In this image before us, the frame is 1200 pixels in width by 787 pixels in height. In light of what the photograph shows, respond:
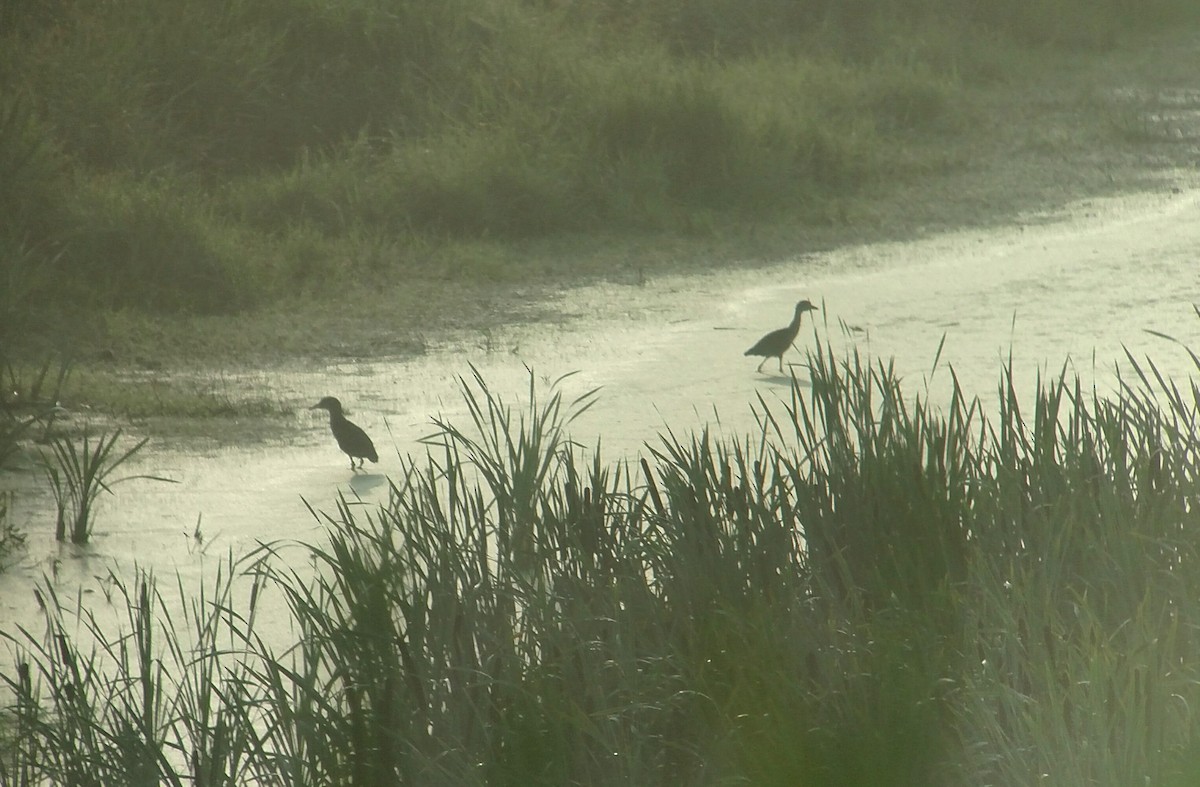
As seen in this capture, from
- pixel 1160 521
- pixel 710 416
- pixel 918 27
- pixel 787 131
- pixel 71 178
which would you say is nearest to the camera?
pixel 1160 521

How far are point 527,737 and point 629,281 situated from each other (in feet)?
20.1

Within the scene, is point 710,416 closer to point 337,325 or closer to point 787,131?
point 337,325

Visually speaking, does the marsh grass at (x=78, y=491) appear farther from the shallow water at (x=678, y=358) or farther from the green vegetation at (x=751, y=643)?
the green vegetation at (x=751, y=643)

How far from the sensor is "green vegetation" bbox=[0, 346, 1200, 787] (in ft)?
8.35

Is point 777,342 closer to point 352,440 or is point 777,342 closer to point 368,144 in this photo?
point 352,440

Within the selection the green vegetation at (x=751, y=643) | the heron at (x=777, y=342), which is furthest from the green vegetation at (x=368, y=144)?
the green vegetation at (x=751, y=643)

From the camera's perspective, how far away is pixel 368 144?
35.4 feet

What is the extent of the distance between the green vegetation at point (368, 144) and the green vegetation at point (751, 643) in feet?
15.3

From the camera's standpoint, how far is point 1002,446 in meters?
3.21

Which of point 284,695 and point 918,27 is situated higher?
point 918,27

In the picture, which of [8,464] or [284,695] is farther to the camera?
[8,464]

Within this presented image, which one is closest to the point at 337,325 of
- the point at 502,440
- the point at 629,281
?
the point at 629,281

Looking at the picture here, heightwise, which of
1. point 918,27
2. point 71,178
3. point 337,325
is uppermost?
point 918,27

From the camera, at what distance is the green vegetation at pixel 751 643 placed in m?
2.54
